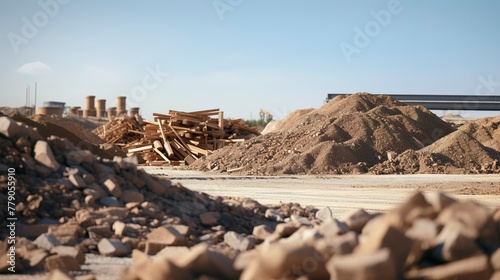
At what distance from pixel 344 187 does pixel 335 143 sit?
15.0 feet

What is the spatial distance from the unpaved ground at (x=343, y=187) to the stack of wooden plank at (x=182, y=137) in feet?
10.7

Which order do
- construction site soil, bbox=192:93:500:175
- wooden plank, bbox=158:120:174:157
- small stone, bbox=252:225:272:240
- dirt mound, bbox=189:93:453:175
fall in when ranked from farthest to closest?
1. wooden plank, bbox=158:120:174:157
2. dirt mound, bbox=189:93:453:175
3. construction site soil, bbox=192:93:500:175
4. small stone, bbox=252:225:272:240

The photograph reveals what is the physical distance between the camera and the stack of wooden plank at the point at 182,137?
23.7m

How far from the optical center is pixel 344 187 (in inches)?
615

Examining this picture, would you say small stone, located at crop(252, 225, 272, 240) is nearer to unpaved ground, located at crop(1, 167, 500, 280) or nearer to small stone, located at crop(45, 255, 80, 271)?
small stone, located at crop(45, 255, 80, 271)

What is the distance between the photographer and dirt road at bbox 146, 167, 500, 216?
12383 millimetres

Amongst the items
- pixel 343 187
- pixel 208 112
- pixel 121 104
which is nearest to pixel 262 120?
pixel 121 104

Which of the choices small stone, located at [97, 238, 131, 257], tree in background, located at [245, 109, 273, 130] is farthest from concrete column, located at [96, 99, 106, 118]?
small stone, located at [97, 238, 131, 257]

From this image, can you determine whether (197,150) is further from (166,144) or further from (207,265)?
(207,265)

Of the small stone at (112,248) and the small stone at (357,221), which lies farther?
the small stone at (112,248)

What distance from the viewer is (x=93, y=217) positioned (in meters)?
7.28

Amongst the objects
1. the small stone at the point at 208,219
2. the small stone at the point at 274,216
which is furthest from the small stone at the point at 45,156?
the small stone at the point at 274,216

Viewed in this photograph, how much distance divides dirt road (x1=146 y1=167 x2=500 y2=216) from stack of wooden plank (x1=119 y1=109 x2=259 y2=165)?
3.79 meters

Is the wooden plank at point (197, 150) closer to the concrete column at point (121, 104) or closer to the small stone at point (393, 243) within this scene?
the small stone at point (393, 243)
